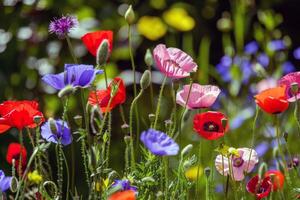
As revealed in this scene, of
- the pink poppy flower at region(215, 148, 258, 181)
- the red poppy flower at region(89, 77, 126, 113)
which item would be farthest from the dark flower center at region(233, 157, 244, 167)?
the red poppy flower at region(89, 77, 126, 113)

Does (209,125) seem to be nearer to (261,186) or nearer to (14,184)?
(261,186)

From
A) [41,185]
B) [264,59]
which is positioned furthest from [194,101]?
[264,59]

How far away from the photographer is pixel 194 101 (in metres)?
1.48

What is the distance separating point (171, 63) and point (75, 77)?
19cm

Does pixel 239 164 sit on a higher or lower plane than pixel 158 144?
lower

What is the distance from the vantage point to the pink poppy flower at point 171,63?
143 cm

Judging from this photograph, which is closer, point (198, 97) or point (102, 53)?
point (102, 53)

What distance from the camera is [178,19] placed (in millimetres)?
3367

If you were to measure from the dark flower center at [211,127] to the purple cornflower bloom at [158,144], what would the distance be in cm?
27

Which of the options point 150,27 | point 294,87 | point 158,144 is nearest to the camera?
point 158,144

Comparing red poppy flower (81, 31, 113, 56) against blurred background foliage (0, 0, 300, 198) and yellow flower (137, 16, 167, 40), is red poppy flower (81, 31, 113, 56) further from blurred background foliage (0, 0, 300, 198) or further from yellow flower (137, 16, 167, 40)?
yellow flower (137, 16, 167, 40)

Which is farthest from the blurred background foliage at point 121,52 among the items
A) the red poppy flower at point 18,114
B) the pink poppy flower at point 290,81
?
the red poppy flower at point 18,114

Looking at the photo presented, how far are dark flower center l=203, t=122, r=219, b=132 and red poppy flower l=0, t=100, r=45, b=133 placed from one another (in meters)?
0.29

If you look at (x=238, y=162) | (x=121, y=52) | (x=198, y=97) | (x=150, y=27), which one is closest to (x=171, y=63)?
(x=198, y=97)
